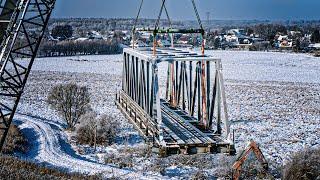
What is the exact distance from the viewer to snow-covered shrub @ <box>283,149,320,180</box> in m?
21.2

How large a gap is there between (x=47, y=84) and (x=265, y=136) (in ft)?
117

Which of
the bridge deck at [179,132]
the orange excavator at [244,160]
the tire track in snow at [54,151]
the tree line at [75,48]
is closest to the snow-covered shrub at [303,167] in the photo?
A: the orange excavator at [244,160]

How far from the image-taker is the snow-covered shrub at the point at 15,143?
81.1 ft

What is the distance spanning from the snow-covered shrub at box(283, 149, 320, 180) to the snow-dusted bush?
11839 millimetres

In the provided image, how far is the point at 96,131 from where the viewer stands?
1155 inches

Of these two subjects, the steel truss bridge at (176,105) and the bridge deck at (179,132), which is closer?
the bridge deck at (179,132)

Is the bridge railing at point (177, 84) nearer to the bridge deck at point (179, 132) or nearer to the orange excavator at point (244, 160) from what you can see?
the bridge deck at point (179, 132)

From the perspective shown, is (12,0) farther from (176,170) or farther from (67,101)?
(67,101)

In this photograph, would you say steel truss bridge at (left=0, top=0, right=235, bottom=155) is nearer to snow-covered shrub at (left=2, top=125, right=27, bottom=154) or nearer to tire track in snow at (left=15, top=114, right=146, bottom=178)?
tire track in snow at (left=15, top=114, right=146, bottom=178)

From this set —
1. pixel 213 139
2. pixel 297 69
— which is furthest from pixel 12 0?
pixel 297 69

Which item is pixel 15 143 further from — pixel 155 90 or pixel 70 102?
pixel 155 90

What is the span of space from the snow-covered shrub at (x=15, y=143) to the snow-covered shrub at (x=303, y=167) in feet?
45.5

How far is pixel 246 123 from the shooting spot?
1401 inches

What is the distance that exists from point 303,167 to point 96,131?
13137 mm
